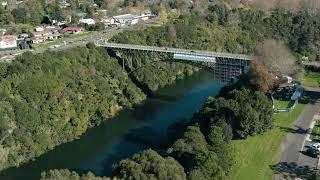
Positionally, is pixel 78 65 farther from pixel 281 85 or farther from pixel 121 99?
pixel 281 85

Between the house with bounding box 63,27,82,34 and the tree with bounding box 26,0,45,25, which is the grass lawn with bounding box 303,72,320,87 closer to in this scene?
the house with bounding box 63,27,82,34

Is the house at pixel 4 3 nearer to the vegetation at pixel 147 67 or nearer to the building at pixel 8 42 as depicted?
the building at pixel 8 42

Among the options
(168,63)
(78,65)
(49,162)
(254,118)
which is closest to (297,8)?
(168,63)

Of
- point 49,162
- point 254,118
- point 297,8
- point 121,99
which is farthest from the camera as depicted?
point 297,8

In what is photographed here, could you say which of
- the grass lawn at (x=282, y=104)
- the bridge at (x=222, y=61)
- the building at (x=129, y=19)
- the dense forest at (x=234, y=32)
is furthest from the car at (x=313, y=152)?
the building at (x=129, y=19)

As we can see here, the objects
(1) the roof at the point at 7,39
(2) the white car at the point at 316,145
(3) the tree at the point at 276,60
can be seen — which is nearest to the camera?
(2) the white car at the point at 316,145

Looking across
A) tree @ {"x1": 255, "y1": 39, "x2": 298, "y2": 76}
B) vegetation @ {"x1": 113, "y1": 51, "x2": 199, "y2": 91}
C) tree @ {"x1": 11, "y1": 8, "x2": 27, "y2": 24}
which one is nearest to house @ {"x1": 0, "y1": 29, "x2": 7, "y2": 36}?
tree @ {"x1": 11, "y1": 8, "x2": 27, "y2": 24}

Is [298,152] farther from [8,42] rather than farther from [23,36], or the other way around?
[23,36]
